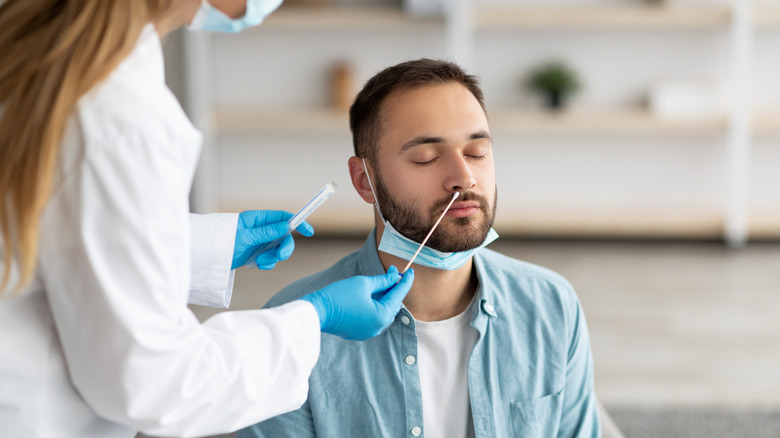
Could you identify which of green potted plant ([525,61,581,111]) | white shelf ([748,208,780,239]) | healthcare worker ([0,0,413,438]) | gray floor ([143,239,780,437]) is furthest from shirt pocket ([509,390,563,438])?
white shelf ([748,208,780,239])

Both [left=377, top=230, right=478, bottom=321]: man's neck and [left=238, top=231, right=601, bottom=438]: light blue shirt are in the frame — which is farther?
[left=377, top=230, right=478, bottom=321]: man's neck

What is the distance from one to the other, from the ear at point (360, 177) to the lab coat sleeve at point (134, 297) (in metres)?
0.64

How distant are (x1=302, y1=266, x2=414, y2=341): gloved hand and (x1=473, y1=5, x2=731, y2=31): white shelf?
3.62m

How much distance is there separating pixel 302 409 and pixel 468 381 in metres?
0.30

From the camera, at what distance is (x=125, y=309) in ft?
3.12

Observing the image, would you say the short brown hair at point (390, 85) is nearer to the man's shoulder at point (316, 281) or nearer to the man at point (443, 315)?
the man at point (443, 315)

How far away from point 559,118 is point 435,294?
3319mm

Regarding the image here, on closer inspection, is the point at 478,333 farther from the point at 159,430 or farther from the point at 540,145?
the point at 540,145

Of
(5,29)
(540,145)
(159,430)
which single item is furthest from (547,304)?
(540,145)

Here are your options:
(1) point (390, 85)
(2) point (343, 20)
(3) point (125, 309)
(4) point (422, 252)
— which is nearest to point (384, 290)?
(4) point (422, 252)

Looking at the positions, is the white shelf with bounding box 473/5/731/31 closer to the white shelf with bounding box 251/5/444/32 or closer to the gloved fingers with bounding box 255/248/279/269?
the white shelf with bounding box 251/5/444/32

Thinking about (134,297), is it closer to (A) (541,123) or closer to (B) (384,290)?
(B) (384,290)

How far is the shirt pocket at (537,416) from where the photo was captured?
149cm

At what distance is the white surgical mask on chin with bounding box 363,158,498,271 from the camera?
60.4 inches
